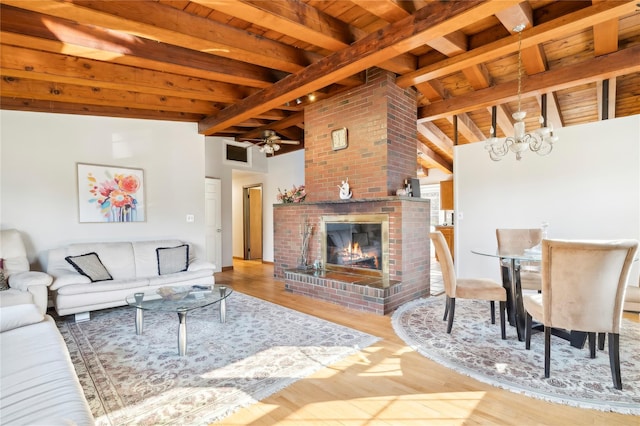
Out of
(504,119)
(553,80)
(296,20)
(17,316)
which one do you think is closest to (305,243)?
(296,20)

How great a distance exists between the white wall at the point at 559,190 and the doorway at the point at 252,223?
4.93 meters

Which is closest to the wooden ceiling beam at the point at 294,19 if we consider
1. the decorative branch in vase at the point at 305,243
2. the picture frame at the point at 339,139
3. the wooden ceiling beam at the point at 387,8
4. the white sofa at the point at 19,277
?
the wooden ceiling beam at the point at 387,8

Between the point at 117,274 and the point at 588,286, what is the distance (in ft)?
15.7

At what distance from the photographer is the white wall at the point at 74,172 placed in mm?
A: 3851

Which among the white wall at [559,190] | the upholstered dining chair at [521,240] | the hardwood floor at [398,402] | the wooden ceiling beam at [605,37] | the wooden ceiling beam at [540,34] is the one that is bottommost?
the hardwood floor at [398,402]

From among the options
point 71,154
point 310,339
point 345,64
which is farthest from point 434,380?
point 71,154

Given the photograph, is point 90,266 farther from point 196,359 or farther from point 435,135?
point 435,135

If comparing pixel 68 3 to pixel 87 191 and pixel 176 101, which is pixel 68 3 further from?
pixel 87 191

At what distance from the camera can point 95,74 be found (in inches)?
139

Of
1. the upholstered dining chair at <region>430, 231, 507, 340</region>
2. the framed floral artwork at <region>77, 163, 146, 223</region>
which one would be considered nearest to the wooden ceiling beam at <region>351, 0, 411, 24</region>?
the upholstered dining chair at <region>430, 231, 507, 340</region>

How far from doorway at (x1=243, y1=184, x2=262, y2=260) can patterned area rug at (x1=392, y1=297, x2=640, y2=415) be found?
5399mm

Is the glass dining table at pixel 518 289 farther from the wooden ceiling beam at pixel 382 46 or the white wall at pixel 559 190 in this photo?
the wooden ceiling beam at pixel 382 46

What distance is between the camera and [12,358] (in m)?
1.71

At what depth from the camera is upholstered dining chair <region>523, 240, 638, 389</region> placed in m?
2.02
